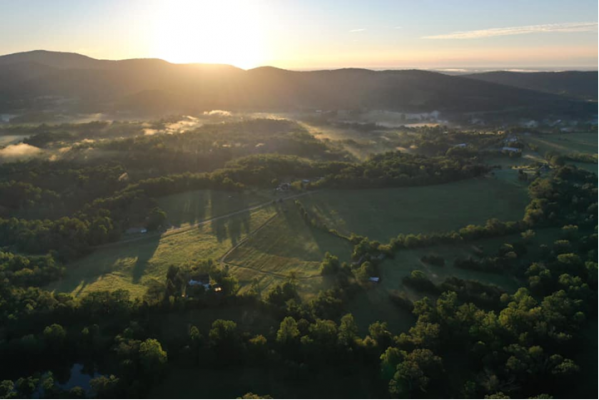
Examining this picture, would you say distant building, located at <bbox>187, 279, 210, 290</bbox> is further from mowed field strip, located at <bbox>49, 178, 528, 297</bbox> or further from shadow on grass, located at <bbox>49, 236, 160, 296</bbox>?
shadow on grass, located at <bbox>49, 236, 160, 296</bbox>

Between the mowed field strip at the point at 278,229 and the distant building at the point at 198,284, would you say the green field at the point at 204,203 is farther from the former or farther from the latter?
the distant building at the point at 198,284

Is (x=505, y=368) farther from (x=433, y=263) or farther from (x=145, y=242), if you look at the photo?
(x=145, y=242)

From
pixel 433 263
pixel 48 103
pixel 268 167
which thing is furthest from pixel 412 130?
pixel 48 103

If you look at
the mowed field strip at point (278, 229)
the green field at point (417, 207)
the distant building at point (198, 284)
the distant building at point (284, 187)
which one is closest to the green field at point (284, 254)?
the mowed field strip at point (278, 229)

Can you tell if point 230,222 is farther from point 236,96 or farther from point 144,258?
point 236,96

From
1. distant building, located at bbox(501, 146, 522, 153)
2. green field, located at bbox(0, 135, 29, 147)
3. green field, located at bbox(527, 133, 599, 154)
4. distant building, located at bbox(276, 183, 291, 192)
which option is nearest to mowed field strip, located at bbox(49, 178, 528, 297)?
distant building, located at bbox(276, 183, 291, 192)

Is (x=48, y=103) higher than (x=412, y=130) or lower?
higher
